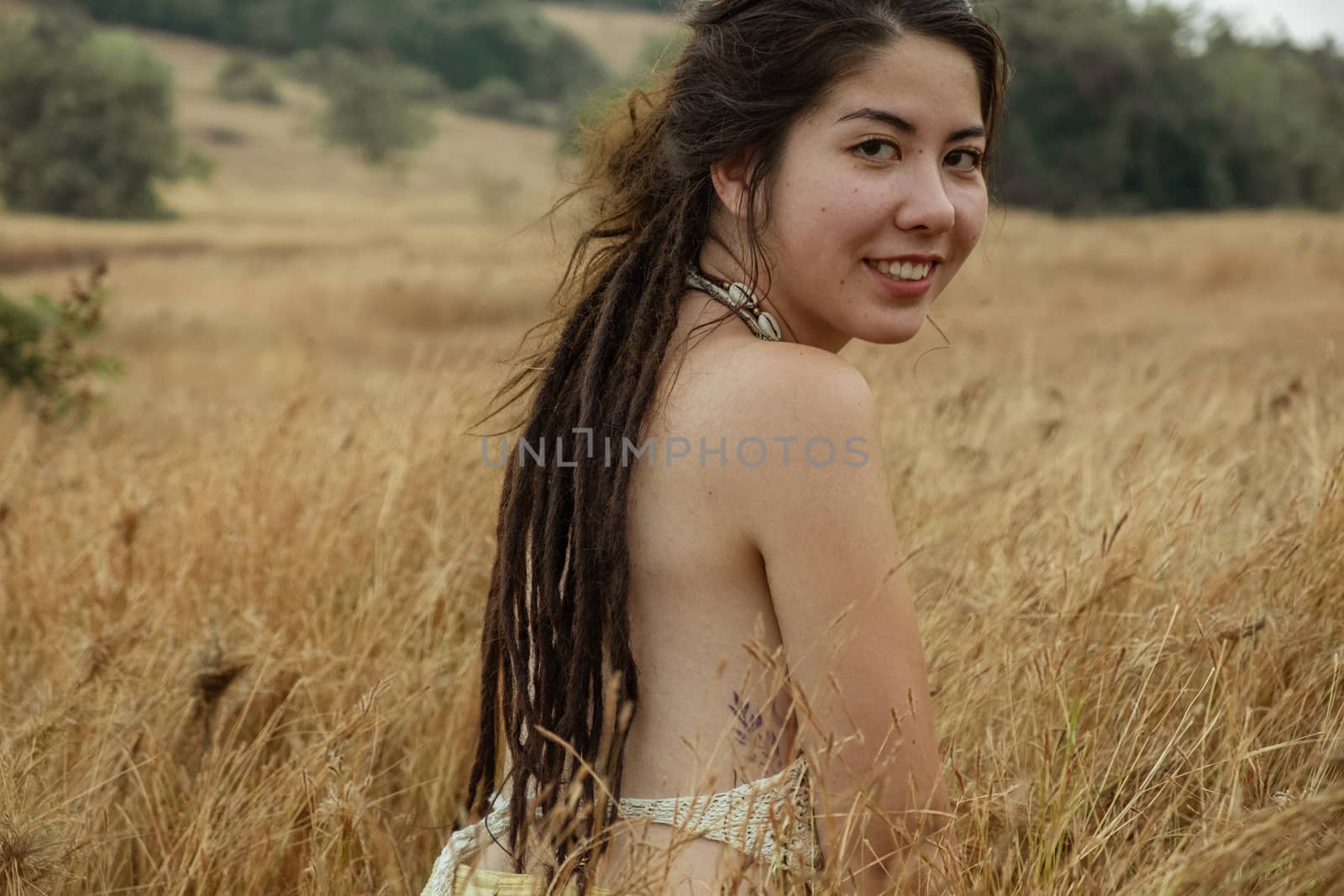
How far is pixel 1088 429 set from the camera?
4.20 m

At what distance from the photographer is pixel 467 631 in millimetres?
3076

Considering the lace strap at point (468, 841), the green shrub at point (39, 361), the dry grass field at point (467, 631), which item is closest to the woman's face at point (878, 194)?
the dry grass field at point (467, 631)

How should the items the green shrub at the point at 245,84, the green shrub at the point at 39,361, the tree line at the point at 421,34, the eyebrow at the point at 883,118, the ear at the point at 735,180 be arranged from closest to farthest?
1. the eyebrow at the point at 883,118
2. the ear at the point at 735,180
3. the green shrub at the point at 39,361
4. the green shrub at the point at 245,84
5. the tree line at the point at 421,34

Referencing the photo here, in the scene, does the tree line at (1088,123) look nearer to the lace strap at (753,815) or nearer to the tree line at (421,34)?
the tree line at (421,34)

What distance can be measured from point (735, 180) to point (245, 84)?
5773 cm

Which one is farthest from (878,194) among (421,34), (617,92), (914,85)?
(421,34)

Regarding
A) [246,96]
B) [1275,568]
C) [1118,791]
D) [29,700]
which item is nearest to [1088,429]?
[1275,568]

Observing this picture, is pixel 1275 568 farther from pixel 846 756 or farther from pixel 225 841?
pixel 225 841

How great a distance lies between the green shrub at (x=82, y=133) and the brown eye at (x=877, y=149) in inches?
1559

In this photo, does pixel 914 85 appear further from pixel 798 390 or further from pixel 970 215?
pixel 798 390

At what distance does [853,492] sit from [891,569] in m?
0.11

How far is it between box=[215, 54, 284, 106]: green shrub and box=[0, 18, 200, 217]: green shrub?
13.5 metres

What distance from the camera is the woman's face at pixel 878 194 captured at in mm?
1653

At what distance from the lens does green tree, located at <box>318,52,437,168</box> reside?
4912cm
